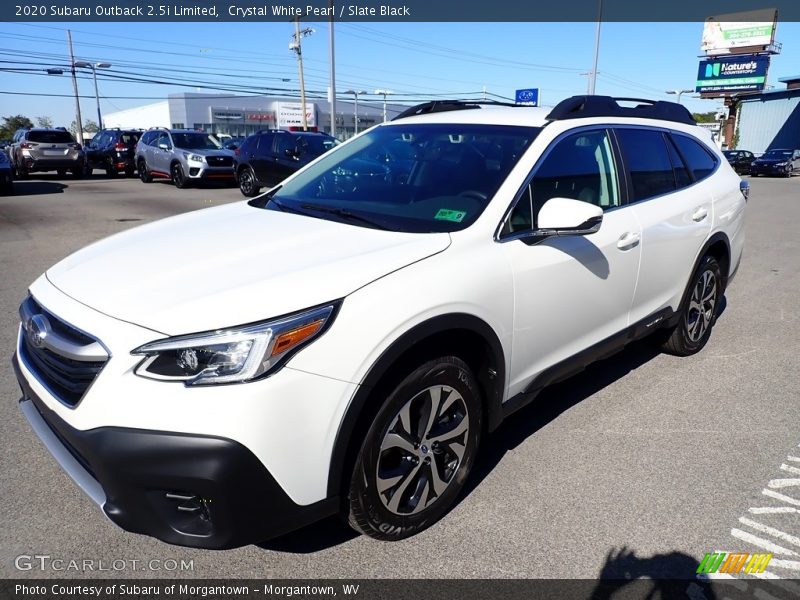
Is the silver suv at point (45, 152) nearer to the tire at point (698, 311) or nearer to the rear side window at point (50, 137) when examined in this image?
the rear side window at point (50, 137)

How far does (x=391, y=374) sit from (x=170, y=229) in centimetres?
158

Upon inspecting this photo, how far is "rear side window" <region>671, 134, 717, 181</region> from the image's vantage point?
4.47 meters

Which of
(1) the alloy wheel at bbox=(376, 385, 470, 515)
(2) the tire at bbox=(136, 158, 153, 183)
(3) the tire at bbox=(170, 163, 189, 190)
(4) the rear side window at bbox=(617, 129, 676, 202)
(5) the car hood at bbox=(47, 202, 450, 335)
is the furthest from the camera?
(2) the tire at bbox=(136, 158, 153, 183)

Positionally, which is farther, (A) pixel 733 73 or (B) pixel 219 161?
(A) pixel 733 73

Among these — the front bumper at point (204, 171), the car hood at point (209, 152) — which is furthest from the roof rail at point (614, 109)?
the car hood at point (209, 152)

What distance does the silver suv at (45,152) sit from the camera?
796 inches

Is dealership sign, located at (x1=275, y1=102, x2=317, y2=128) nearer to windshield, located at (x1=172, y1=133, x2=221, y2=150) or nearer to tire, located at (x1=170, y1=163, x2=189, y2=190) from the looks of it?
windshield, located at (x1=172, y1=133, x2=221, y2=150)

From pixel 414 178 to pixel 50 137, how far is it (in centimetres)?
2183

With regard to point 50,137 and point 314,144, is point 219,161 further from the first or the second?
point 50,137

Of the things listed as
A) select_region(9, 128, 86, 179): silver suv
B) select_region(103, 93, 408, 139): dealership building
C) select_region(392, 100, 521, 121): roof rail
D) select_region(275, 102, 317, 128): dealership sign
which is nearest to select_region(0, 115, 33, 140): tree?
select_region(103, 93, 408, 139): dealership building

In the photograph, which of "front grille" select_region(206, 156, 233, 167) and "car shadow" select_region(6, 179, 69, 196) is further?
"front grille" select_region(206, 156, 233, 167)

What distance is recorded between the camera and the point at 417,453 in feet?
8.40

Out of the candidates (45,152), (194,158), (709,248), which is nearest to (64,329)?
(709,248)

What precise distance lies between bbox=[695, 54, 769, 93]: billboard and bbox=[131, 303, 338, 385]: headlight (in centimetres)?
5960
